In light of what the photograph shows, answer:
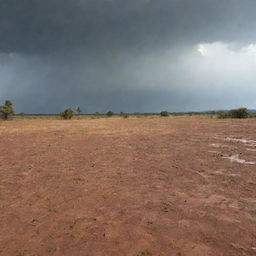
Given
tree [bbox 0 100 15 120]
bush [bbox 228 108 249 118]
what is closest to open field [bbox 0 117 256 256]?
bush [bbox 228 108 249 118]

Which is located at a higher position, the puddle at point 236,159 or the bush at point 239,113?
the bush at point 239,113

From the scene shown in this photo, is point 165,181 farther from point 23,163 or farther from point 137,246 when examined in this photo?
point 23,163

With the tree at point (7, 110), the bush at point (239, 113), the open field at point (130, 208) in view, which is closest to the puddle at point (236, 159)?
the open field at point (130, 208)

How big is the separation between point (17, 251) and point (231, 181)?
23.2 ft

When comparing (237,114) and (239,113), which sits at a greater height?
(239,113)

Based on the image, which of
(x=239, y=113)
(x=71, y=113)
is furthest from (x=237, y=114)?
(x=71, y=113)

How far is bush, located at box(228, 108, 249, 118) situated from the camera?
189 ft

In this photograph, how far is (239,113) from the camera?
192 feet

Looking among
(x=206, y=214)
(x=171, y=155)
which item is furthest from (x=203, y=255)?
(x=171, y=155)

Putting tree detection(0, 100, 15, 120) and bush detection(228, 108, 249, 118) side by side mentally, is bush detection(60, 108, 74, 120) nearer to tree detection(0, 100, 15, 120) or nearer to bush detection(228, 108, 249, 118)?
tree detection(0, 100, 15, 120)

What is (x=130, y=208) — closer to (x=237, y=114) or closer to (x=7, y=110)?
(x=237, y=114)

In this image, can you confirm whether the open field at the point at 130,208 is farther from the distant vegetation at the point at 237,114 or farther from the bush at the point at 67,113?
the bush at the point at 67,113

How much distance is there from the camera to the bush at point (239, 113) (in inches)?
2263

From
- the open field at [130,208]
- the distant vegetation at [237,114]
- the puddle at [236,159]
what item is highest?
the distant vegetation at [237,114]
